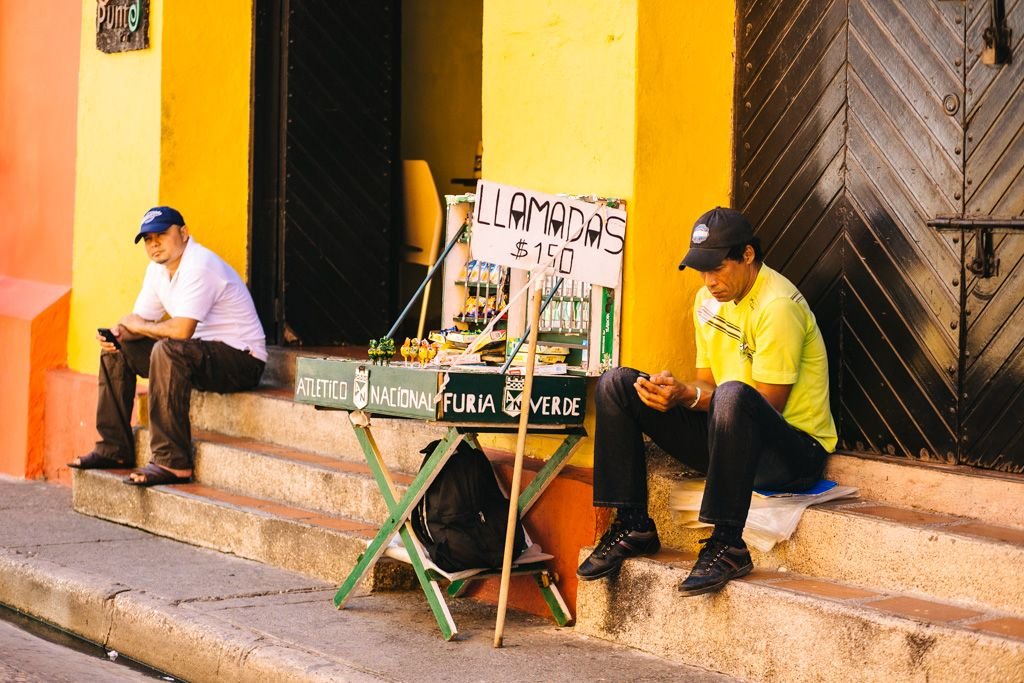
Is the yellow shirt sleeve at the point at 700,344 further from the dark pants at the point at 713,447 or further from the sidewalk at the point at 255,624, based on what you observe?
the sidewalk at the point at 255,624

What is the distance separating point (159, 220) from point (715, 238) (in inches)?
142

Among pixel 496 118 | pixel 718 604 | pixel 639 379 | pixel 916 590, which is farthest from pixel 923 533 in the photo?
pixel 496 118

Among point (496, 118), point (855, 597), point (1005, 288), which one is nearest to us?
point (855, 597)

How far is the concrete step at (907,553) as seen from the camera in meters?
4.62

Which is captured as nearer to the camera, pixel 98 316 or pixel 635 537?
pixel 635 537

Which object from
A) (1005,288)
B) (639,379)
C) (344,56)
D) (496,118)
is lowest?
(639,379)

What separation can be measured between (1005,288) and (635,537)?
1.56 m

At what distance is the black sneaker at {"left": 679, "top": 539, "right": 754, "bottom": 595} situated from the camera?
4.93 metres

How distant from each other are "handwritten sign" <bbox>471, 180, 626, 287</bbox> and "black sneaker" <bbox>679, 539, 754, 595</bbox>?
3.84 feet

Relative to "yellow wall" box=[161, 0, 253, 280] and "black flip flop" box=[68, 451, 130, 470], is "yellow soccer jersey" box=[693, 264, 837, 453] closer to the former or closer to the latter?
"black flip flop" box=[68, 451, 130, 470]

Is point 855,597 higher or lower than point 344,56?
lower

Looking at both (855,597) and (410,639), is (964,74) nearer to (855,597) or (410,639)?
(855,597)

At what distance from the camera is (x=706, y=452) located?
5.38m

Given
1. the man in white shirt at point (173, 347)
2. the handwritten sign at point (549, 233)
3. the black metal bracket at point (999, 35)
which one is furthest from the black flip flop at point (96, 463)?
the black metal bracket at point (999, 35)
